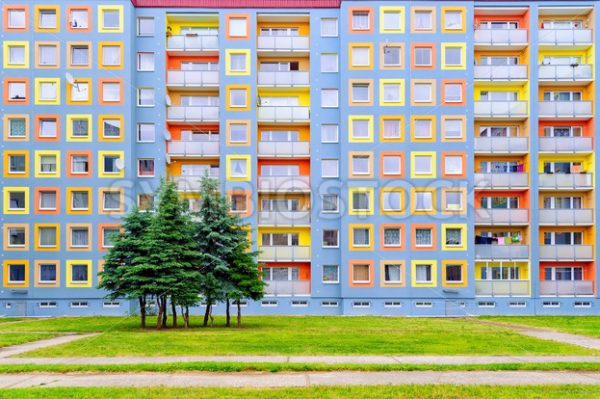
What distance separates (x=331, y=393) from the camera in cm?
1177

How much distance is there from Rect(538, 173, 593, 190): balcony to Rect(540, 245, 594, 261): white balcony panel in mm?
4179

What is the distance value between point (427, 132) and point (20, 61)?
96.2 feet

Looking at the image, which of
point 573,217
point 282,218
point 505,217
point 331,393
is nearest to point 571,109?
point 573,217

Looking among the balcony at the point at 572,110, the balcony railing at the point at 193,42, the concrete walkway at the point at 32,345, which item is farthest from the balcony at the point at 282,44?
the concrete walkway at the point at 32,345

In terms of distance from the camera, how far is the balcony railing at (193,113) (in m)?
41.1

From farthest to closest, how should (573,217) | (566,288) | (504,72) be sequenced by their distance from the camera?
(504,72) → (573,217) → (566,288)

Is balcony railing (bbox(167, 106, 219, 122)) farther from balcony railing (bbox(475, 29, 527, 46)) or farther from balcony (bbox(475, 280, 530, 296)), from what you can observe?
balcony (bbox(475, 280, 530, 296))

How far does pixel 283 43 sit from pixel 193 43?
260 inches

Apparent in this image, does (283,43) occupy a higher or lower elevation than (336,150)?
higher

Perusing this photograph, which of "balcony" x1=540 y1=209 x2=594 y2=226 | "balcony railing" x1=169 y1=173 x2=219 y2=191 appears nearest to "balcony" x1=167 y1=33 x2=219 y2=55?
"balcony railing" x1=169 y1=173 x2=219 y2=191

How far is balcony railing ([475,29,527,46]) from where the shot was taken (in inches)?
1581

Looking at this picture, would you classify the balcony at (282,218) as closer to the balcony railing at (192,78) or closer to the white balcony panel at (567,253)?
the balcony railing at (192,78)

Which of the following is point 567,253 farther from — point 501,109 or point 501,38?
point 501,38

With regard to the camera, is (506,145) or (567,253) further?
(506,145)
